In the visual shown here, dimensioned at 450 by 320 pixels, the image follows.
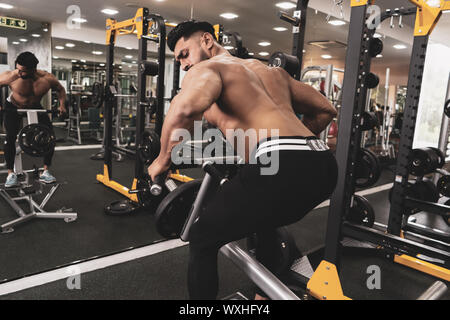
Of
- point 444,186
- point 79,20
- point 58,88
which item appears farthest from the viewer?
point 79,20

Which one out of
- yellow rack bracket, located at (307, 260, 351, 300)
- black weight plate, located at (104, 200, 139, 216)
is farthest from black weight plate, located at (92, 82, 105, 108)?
yellow rack bracket, located at (307, 260, 351, 300)

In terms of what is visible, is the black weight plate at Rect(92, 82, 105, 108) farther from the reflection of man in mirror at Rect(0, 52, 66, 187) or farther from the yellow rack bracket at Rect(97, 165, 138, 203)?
the yellow rack bracket at Rect(97, 165, 138, 203)

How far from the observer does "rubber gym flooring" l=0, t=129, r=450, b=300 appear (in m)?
1.82

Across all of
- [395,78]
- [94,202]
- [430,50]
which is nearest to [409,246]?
[94,202]

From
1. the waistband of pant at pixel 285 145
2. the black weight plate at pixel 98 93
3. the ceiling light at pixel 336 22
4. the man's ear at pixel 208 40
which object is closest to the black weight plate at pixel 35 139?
the black weight plate at pixel 98 93

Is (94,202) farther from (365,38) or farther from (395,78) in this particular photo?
(395,78)

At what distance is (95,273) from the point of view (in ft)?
6.48

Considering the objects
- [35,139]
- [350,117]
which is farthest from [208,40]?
[35,139]

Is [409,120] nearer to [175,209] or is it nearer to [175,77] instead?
[175,209]

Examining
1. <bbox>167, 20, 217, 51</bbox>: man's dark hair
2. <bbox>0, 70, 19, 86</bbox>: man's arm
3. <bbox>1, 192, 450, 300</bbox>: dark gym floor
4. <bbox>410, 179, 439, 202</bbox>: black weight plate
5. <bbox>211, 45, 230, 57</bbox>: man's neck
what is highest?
<bbox>167, 20, 217, 51</bbox>: man's dark hair

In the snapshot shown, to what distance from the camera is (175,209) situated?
1.32 m

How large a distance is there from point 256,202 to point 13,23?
736 centimetres

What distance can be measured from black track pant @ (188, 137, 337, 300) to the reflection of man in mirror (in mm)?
2608
